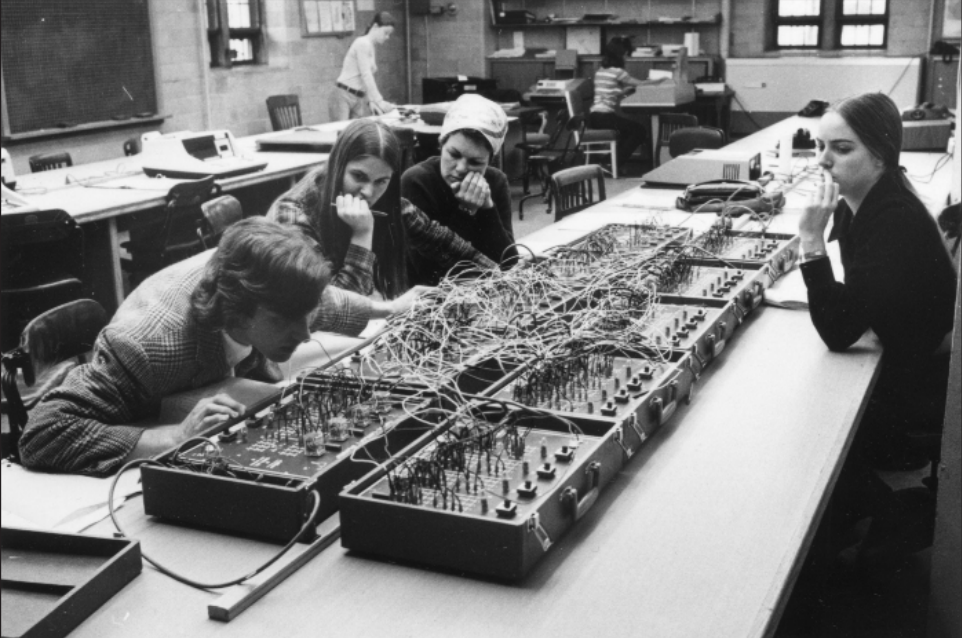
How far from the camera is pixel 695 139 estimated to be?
5938 mm

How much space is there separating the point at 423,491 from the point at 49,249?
11.2 feet

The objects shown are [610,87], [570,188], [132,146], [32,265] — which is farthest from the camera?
[610,87]

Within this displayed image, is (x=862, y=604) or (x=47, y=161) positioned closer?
(x=862, y=604)

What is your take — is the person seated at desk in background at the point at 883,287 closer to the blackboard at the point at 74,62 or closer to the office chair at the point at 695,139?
the office chair at the point at 695,139

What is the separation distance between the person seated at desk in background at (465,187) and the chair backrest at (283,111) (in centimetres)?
592

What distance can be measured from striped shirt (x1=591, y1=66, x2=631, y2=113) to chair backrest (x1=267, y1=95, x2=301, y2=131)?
2929 millimetres

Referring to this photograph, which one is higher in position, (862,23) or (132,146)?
(862,23)

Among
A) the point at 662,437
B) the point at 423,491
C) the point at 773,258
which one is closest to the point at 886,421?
the point at 773,258

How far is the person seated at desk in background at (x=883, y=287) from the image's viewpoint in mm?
2492

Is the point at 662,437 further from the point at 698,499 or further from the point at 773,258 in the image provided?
the point at 773,258

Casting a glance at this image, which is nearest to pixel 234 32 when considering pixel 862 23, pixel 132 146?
pixel 132 146

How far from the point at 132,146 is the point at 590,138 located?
4227 mm

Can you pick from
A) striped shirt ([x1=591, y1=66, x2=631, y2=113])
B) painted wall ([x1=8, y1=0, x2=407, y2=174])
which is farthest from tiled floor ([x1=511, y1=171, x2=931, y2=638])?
striped shirt ([x1=591, y1=66, x2=631, y2=113])

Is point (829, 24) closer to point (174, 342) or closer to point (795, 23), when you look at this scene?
point (795, 23)
